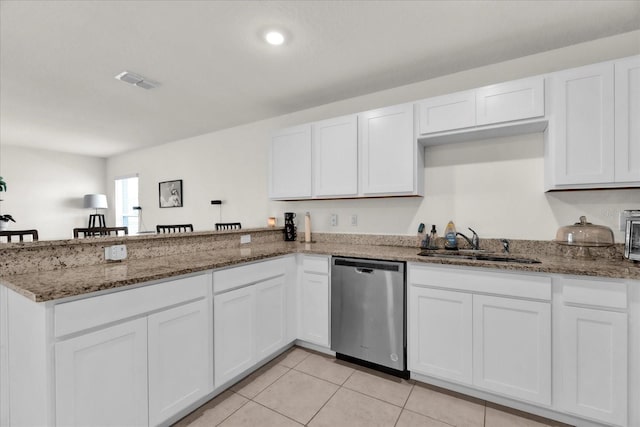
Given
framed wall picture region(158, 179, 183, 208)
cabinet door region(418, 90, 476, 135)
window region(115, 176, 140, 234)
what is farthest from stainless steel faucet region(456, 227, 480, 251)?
window region(115, 176, 140, 234)

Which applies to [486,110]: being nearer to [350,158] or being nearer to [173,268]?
[350,158]

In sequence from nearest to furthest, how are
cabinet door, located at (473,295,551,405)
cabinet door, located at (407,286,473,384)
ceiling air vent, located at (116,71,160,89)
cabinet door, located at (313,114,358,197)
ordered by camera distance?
cabinet door, located at (473,295,551,405) → cabinet door, located at (407,286,473,384) → ceiling air vent, located at (116,71,160,89) → cabinet door, located at (313,114,358,197)

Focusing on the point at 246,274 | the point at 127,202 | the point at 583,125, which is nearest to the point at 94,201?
the point at 127,202

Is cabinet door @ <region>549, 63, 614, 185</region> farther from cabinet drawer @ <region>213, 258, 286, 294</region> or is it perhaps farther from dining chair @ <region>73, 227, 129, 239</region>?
dining chair @ <region>73, 227, 129, 239</region>

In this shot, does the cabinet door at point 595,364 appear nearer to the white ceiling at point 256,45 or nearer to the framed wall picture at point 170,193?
the white ceiling at point 256,45

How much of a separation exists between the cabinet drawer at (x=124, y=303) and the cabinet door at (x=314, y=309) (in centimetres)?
98

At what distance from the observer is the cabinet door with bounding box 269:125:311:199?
9.52 ft

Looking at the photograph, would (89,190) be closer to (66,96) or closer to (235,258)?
(66,96)

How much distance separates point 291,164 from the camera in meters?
3.00

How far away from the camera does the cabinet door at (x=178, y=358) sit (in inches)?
59.0

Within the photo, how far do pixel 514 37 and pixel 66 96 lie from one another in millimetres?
4198

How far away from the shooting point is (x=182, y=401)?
163cm

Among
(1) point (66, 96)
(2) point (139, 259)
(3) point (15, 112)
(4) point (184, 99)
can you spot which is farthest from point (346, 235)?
(3) point (15, 112)

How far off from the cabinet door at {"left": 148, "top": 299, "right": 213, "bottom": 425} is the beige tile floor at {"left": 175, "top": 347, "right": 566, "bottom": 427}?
0.64ft
